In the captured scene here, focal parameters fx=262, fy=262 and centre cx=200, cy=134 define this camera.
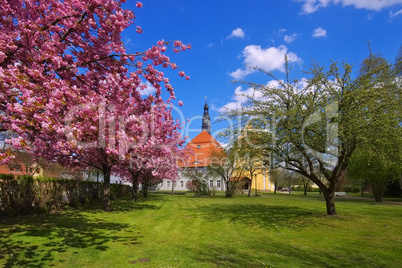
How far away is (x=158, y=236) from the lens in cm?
967

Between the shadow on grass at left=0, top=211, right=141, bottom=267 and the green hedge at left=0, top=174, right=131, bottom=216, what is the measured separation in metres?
0.61

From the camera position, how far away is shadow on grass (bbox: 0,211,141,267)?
6562 mm

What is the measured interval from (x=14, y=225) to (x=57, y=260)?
512 centimetres

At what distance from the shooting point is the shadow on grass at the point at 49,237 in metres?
6.56

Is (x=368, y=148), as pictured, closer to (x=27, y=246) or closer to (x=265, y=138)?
(x=265, y=138)

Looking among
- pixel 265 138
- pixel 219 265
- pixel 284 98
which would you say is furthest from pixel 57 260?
pixel 284 98

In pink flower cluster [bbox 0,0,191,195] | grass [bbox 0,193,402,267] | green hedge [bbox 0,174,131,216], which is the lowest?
grass [bbox 0,193,402,267]

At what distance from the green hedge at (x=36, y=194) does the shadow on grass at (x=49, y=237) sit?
0.61 meters

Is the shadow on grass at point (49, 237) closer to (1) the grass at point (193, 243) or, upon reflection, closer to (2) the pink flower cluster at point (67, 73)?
(1) the grass at point (193, 243)

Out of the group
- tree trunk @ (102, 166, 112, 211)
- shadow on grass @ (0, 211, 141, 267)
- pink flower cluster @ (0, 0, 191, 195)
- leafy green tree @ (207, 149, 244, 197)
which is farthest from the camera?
leafy green tree @ (207, 149, 244, 197)

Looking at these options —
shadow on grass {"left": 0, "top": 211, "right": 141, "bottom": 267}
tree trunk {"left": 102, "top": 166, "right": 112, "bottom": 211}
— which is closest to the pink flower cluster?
shadow on grass {"left": 0, "top": 211, "right": 141, "bottom": 267}

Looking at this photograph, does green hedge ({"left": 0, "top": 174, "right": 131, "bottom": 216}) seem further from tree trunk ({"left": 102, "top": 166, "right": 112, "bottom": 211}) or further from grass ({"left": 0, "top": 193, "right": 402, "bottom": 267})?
tree trunk ({"left": 102, "top": 166, "right": 112, "bottom": 211})

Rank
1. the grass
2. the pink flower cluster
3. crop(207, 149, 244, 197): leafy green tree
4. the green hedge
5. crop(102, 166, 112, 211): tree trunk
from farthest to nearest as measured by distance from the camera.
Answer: crop(207, 149, 244, 197): leafy green tree < crop(102, 166, 112, 211): tree trunk < the green hedge < the grass < the pink flower cluster

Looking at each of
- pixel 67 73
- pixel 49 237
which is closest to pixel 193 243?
pixel 49 237
